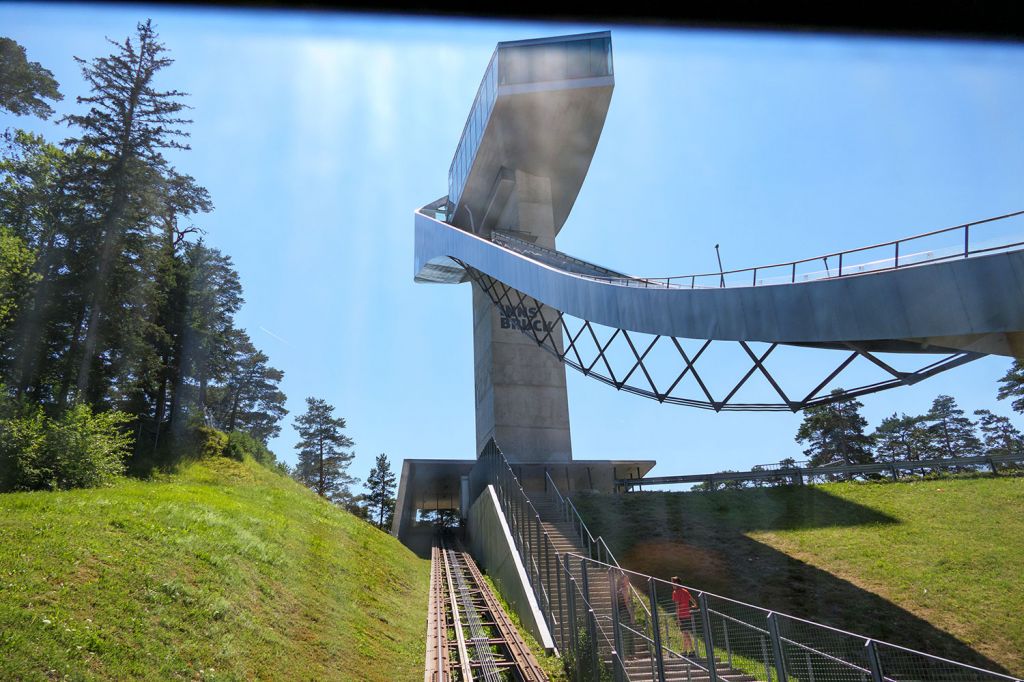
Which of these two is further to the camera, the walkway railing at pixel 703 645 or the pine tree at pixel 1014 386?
the pine tree at pixel 1014 386

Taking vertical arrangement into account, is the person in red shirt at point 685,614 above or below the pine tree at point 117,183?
below

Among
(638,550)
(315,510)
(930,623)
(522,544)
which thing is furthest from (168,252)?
(930,623)

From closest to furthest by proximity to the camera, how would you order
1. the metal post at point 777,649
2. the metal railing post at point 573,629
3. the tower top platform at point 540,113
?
the metal post at point 777,649 < the metal railing post at point 573,629 < the tower top platform at point 540,113

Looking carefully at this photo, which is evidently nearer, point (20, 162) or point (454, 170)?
point (20, 162)

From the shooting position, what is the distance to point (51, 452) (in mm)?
16906

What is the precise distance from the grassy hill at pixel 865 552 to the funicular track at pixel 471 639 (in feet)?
15.0

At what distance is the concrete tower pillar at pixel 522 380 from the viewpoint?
123 ft

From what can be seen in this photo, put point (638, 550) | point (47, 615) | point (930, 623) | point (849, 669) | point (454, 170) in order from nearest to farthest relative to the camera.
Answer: point (849, 669), point (47, 615), point (930, 623), point (638, 550), point (454, 170)

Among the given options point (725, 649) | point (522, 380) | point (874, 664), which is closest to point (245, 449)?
point (522, 380)

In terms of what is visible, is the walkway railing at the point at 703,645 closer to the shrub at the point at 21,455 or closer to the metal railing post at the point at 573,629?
the metal railing post at the point at 573,629

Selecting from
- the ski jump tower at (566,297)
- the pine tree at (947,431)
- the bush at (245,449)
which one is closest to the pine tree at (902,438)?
the pine tree at (947,431)

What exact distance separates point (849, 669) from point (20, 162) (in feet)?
110

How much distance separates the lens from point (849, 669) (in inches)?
276

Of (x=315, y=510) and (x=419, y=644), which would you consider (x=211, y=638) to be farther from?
(x=315, y=510)
